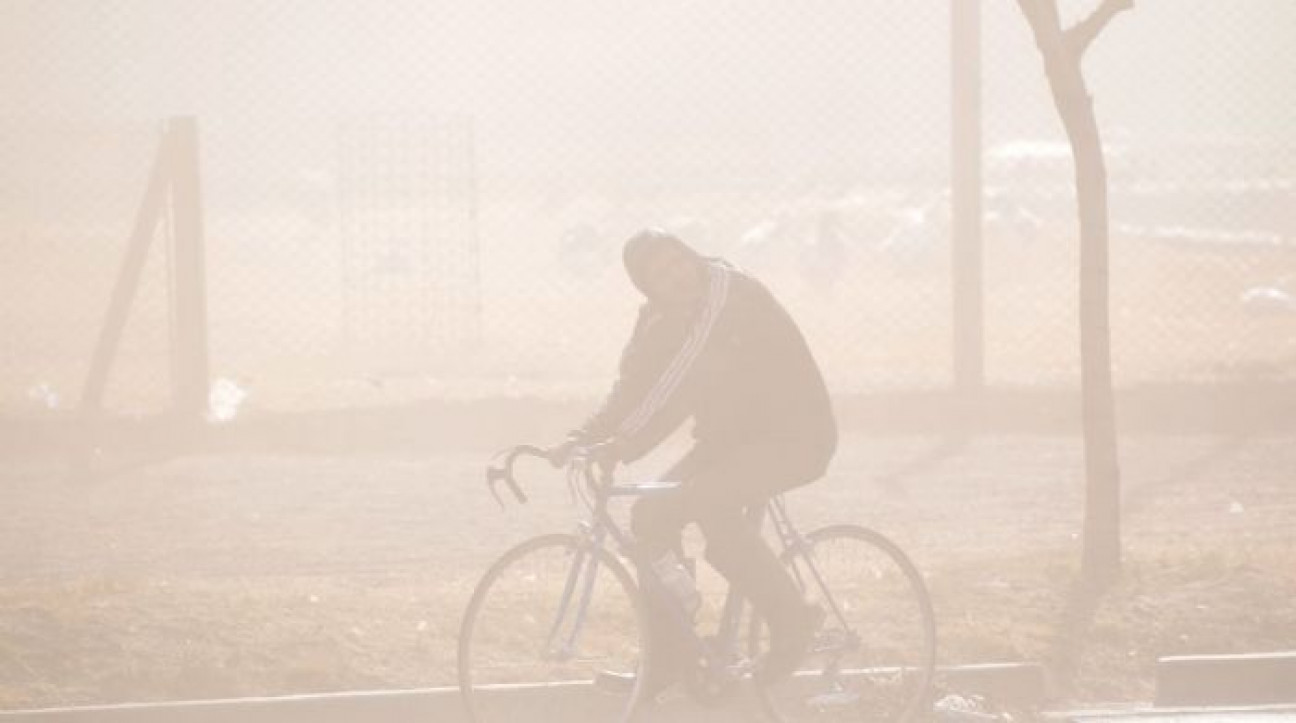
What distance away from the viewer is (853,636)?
7258 mm

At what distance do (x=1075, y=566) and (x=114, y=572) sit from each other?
382 cm

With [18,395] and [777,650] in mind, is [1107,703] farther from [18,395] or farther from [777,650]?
[18,395]

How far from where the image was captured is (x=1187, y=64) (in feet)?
83.6

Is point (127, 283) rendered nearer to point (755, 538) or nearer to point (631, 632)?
point (631, 632)

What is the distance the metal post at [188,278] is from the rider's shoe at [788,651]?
6.43 m

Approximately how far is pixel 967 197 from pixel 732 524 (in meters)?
6.28

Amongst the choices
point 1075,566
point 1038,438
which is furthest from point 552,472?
point 1075,566

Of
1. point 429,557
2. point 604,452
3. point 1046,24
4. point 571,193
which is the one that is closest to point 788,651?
point 604,452

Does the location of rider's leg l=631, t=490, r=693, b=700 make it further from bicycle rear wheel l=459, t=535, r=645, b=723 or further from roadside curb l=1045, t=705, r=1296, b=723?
roadside curb l=1045, t=705, r=1296, b=723

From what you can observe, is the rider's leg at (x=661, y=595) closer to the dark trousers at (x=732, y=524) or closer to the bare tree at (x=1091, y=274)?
the dark trousers at (x=732, y=524)

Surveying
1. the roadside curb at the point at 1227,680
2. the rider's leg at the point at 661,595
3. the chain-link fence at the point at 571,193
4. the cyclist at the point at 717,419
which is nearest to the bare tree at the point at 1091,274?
the roadside curb at the point at 1227,680

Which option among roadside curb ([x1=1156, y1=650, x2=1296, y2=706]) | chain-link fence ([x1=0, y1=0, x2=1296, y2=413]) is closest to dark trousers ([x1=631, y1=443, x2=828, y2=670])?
roadside curb ([x1=1156, y1=650, x2=1296, y2=706])

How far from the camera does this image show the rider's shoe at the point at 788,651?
6977mm

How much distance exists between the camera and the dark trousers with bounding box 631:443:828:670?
6855mm
